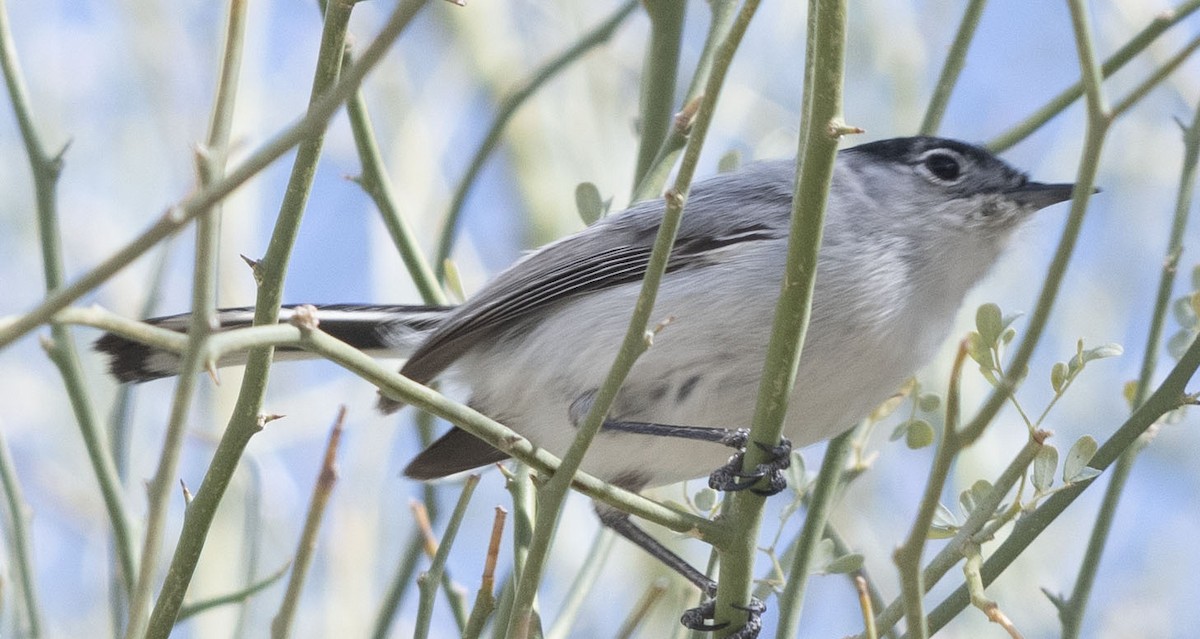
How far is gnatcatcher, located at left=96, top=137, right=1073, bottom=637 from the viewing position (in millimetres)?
2295

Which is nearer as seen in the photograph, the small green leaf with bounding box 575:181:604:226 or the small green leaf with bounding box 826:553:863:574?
the small green leaf with bounding box 826:553:863:574

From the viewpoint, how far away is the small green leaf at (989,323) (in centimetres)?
144

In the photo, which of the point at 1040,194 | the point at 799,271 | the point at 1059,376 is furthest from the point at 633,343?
the point at 1040,194

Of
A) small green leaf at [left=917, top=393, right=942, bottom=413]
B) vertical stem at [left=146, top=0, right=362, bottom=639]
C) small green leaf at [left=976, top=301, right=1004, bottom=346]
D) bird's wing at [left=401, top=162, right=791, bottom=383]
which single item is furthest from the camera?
bird's wing at [left=401, top=162, right=791, bottom=383]

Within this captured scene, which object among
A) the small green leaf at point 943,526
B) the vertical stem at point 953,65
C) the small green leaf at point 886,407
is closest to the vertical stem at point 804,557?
the small green leaf at point 943,526

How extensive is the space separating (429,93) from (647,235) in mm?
1972

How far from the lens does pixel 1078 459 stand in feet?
4.84

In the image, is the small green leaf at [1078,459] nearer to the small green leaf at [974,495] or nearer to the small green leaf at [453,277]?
the small green leaf at [974,495]

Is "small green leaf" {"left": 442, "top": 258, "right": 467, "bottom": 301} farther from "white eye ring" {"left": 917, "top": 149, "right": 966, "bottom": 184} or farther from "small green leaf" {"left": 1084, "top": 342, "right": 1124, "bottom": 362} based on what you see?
"small green leaf" {"left": 1084, "top": 342, "right": 1124, "bottom": 362}

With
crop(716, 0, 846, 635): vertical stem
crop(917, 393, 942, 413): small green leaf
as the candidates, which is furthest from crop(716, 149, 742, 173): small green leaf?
crop(716, 0, 846, 635): vertical stem

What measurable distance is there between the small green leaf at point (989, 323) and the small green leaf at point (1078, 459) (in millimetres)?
152

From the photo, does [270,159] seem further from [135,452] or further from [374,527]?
[374,527]

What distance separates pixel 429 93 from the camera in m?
4.33

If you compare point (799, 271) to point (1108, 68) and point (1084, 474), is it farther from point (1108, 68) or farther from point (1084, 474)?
point (1108, 68)
